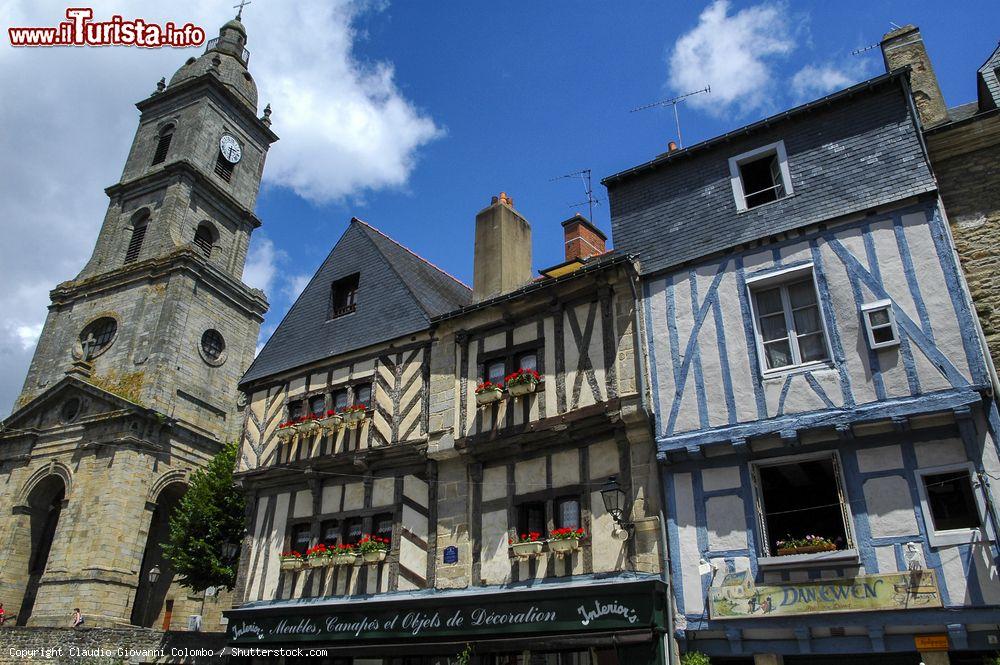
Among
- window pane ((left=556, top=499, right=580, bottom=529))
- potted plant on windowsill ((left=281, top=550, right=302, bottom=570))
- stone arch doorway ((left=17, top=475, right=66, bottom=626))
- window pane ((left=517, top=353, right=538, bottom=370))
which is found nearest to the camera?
window pane ((left=556, top=499, right=580, bottom=529))

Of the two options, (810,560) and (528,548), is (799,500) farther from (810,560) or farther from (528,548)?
(528,548)

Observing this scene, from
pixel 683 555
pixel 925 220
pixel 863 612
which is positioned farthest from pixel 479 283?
pixel 863 612

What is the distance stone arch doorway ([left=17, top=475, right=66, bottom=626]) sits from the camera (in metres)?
22.7

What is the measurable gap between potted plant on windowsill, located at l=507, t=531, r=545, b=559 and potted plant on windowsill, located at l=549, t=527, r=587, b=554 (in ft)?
0.67

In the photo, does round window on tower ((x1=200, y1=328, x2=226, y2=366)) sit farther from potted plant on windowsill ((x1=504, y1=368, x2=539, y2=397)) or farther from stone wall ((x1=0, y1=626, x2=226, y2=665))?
potted plant on windowsill ((x1=504, y1=368, x2=539, y2=397))

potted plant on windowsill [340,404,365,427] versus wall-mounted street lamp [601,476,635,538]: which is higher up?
potted plant on windowsill [340,404,365,427]

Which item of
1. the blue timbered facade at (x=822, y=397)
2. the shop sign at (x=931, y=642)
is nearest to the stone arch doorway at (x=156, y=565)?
the blue timbered facade at (x=822, y=397)

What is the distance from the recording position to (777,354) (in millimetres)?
8703

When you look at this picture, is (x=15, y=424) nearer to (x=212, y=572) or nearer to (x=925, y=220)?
(x=212, y=572)

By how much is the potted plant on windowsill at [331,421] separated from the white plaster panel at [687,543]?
603 centimetres

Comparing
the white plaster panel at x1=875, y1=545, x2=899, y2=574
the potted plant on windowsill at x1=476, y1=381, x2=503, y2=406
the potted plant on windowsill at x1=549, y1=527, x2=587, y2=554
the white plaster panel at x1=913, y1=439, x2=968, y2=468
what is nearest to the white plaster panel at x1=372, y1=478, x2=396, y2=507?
the potted plant on windowsill at x1=476, y1=381, x2=503, y2=406

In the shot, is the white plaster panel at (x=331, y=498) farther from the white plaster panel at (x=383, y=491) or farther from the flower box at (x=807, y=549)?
the flower box at (x=807, y=549)

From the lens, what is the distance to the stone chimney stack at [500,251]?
41.8 feet

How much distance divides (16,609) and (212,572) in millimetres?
10927
